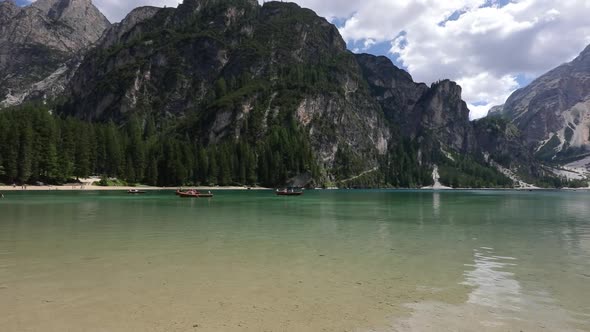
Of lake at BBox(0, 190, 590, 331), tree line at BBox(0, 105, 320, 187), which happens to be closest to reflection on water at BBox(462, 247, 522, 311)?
lake at BBox(0, 190, 590, 331)

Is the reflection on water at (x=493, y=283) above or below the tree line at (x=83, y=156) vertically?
below

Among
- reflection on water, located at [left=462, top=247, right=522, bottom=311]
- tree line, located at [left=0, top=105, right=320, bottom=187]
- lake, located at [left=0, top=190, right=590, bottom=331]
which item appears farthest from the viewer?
tree line, located at [left=0, top=105, right=320, bottom=187]

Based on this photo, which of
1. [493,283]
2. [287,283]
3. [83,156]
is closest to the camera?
[287,283]

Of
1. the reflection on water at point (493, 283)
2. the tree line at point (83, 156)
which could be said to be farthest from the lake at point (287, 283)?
the tree line at point (83, 156)

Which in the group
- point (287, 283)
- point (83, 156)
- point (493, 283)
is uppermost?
point (83, 156)

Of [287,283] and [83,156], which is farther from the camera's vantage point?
[83,156]

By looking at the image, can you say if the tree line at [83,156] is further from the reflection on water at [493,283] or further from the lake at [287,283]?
the reflection on water at [493,283]

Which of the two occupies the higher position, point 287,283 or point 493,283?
point 287,283

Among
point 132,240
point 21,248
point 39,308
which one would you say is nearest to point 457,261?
point 39,308

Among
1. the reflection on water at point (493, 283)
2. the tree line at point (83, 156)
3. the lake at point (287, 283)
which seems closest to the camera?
the lake at point (287, 283)

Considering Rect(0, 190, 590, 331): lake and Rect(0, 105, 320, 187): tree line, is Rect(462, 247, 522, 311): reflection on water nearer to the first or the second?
Rect(0, 190, 590, 331): lake

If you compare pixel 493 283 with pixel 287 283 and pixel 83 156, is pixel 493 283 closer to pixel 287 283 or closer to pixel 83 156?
pixel 287 283

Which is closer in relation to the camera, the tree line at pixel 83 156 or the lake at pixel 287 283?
the lake at pixel 287 283

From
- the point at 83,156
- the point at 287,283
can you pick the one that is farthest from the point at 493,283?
the point at 83,156
